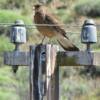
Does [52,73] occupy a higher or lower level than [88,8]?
lower

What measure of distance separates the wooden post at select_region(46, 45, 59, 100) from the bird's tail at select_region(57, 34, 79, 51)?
0.18 metres

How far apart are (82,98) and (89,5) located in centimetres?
612

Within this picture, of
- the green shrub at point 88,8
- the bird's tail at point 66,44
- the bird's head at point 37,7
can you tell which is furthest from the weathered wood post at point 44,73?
the green shrub at point 88,8

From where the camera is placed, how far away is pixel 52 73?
4051mm

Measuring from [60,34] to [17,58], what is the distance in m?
0.76

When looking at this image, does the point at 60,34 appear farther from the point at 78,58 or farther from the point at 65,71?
the point at 65,71

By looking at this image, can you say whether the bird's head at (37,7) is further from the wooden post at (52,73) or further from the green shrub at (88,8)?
the green shrub at (88,8)

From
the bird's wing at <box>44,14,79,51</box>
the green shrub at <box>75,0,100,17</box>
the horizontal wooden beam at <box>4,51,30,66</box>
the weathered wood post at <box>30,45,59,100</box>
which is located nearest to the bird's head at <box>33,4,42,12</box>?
the bird's wing at <box>44,14,79,51</box>

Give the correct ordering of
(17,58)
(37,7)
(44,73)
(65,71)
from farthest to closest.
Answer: (65,71) → (37,7) → (17,58) → (44,73)

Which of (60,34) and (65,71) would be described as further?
(65,71)

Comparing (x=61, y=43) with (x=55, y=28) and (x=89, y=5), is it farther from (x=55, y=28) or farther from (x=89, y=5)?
(x=89, y=5)

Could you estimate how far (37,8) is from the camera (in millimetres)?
5566

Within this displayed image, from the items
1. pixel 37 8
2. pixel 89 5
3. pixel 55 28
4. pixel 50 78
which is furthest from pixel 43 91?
pixel 89 5

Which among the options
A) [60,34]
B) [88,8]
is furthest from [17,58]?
[88,8]
